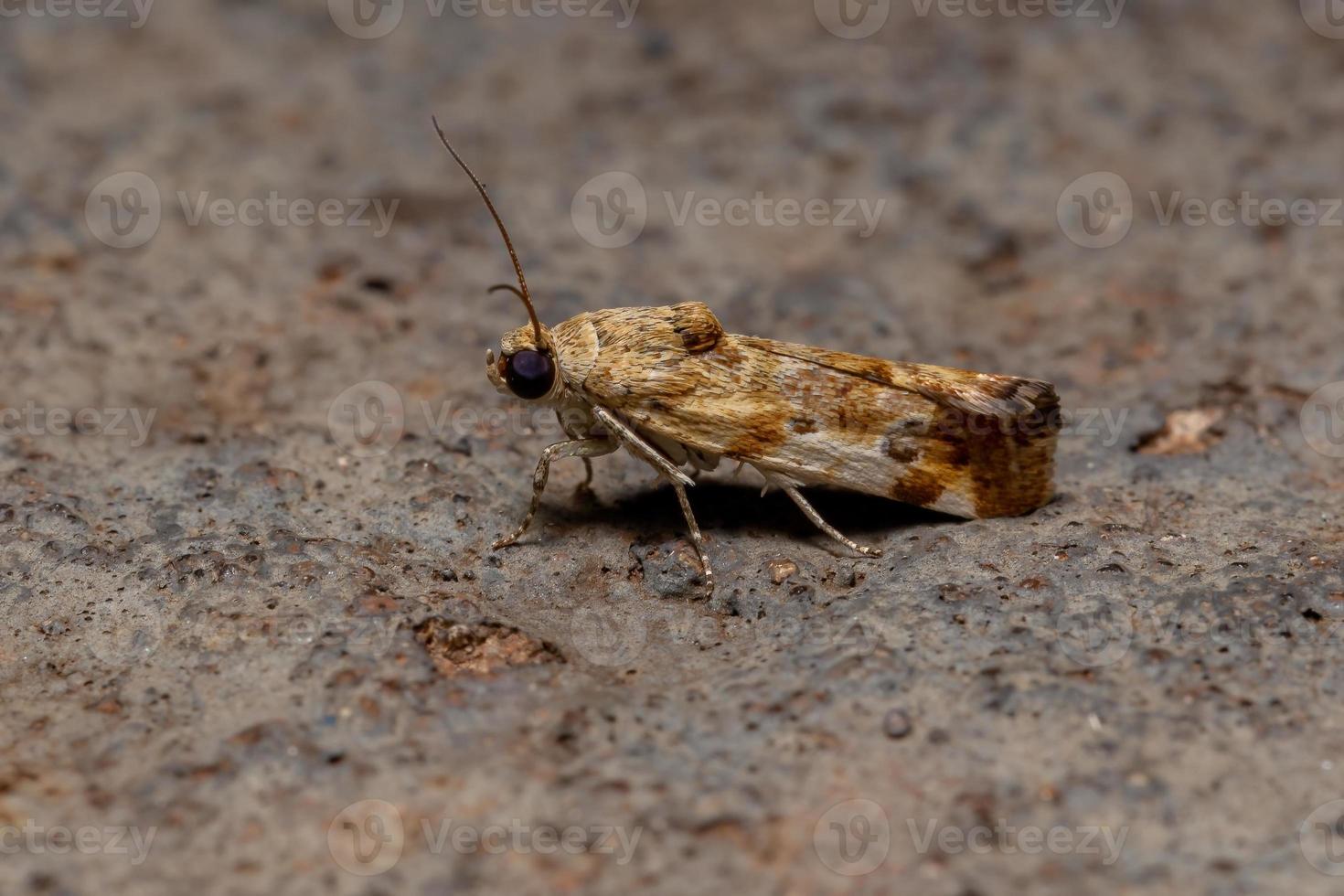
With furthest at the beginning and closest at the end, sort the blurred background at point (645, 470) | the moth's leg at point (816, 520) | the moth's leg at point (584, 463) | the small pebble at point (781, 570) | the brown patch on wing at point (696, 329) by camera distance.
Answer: the moth's leg at point (584, 463), the brown patch on wing at point (696, 329), the moth's leg at point (816, 520), the small pebble at point (781, 570), the blurred background at point (645, 470)

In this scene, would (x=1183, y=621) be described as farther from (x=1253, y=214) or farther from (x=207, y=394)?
(x=207, y=394)

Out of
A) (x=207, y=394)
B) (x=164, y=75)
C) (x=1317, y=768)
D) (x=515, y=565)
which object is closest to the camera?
(x=1317, y=768)

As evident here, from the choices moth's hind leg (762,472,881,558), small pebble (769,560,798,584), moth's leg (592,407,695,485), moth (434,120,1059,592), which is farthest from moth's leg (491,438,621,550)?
small pebble (769,560,798,584)

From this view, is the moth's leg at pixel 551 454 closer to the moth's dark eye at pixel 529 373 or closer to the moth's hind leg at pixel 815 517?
the moth's dark eye at pixel 529 373

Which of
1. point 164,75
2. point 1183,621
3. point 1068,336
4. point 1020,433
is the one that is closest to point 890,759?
point 1183,621

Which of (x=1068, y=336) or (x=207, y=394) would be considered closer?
(x=207, y=394)

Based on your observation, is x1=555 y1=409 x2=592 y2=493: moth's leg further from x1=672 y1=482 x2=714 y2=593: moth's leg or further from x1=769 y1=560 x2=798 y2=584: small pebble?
x1=769 y1=560 x2=798 y2=584: small pebble

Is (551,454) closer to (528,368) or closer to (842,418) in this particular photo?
(528,368)

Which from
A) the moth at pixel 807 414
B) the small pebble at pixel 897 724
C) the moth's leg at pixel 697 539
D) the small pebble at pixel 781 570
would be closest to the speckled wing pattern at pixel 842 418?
the moth at pixel 807 414
